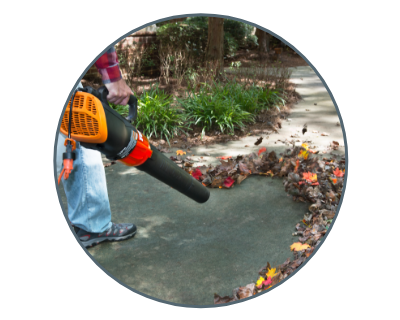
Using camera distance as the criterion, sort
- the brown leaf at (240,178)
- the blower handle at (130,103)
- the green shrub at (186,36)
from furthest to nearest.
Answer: the green shrub at (186,36), the brown leaf at (240,178), the blower handle at (130,103)

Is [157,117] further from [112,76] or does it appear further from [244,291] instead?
[244,291]

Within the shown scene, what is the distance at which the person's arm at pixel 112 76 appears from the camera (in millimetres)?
1456

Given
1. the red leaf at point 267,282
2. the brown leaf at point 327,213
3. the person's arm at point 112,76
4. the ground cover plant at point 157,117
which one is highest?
the person's arm at point 112,76

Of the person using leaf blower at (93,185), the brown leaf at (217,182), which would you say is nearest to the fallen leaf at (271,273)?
the brown leaf at (217,182)

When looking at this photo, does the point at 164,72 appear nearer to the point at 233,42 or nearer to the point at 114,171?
the point at 233,42

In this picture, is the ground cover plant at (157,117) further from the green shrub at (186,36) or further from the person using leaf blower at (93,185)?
the person using leaf blower at (93,185)

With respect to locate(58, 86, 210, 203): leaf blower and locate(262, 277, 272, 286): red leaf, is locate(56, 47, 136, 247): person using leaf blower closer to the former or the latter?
locate(58, 86, 210, 203): leaf blower

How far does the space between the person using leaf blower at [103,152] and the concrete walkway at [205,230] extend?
0.10 metres

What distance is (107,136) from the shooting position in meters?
1.30

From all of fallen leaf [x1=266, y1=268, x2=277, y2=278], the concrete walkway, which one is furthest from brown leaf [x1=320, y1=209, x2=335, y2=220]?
fallen leaf [x1=266, y1=268, x2=277, y2=278]

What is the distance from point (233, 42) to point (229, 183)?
6.29ft

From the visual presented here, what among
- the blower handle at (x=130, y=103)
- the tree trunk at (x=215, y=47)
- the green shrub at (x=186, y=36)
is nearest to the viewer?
the blower handle at (x=130, y=103)

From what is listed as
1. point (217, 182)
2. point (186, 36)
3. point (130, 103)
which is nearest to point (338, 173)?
point (217, 182)

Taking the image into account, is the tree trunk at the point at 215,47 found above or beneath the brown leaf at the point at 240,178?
above
